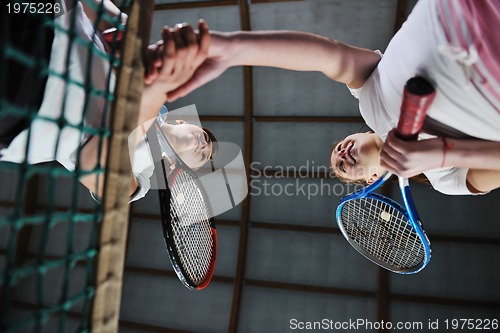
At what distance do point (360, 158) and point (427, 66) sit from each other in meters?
1.34

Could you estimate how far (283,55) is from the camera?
1.88 metres

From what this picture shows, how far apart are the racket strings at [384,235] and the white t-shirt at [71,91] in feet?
8.14

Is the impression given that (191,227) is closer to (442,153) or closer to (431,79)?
(442,153)

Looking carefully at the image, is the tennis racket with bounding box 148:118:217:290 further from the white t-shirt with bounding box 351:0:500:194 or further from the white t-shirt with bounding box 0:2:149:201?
the white t-shirt with bounding box 351:0:500:194

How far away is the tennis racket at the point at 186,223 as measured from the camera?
277cm

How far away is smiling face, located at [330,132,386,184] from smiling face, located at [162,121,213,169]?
1118mm

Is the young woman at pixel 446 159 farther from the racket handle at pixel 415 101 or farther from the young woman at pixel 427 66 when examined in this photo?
the racket handle at pixel 415 101

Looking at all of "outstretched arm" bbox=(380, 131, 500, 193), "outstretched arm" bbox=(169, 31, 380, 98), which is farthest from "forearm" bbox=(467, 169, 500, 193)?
"outstretched arm" bbox=(169, 31, 380, 98)

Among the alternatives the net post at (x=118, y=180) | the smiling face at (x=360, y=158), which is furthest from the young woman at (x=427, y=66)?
the smiling face at (x=360, y=158)

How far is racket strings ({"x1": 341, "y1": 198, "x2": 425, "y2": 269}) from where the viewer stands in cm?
348

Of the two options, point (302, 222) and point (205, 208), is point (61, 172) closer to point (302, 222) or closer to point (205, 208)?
point (205, 208)

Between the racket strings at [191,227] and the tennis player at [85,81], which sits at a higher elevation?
the tennis player at [85,81]

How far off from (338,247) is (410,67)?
18.6 feet

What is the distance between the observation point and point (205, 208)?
3.71 m
